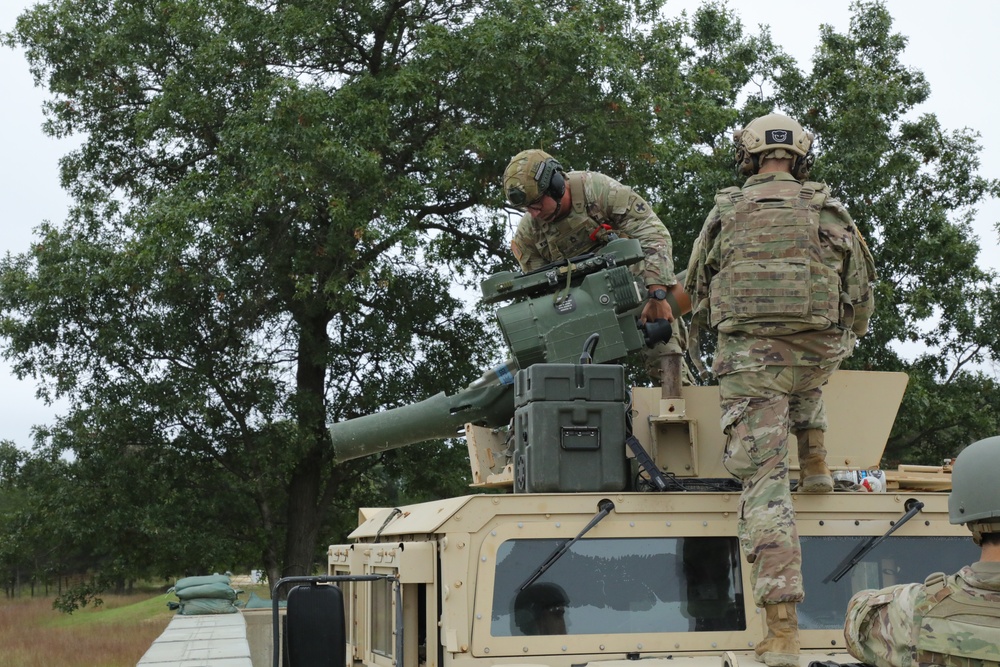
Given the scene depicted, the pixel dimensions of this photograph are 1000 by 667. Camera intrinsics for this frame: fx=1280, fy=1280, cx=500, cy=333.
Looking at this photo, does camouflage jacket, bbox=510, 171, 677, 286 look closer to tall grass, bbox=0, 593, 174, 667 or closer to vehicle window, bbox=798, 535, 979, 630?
vehicle window, bbox=798, 535, 979, 630

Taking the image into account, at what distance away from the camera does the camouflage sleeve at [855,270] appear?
439cm

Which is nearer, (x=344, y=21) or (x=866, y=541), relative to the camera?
(x=866, y=541)

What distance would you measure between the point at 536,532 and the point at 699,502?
1.86 feet

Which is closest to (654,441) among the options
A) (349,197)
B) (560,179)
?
(560,179)

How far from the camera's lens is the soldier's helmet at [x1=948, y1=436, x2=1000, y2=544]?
8.78 feet

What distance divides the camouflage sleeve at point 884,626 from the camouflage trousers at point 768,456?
91 centimetres

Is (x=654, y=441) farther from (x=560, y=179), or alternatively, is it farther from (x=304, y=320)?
(x=304, y=320)

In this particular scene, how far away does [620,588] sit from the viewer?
4.05m

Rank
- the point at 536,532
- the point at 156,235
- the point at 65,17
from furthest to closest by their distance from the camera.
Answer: the point at 65,17, the point at 156,235, the point at 536,532

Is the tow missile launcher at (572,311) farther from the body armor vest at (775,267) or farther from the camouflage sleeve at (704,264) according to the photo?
the body armor vest at (775,267)

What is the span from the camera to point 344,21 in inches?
637

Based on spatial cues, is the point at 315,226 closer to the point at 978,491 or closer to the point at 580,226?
the point at 580,226

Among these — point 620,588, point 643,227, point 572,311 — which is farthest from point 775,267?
point 643,227

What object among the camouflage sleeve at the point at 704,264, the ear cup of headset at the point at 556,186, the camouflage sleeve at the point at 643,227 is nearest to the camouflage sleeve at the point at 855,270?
the camouflage sleeve at the point at 704,264
